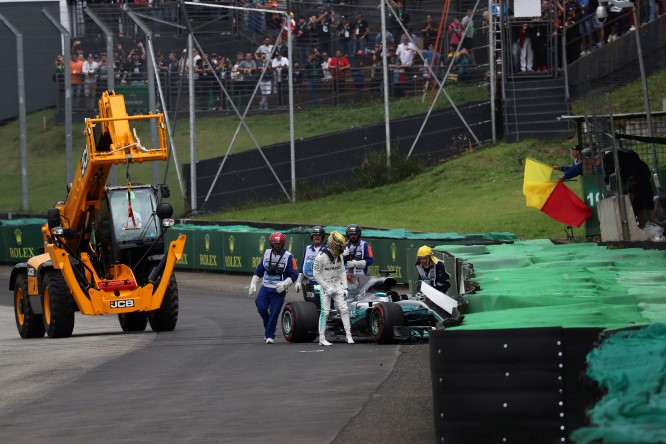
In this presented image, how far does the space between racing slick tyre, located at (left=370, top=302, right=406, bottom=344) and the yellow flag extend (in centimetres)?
882

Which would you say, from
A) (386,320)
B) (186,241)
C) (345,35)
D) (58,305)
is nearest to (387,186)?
(345,35)

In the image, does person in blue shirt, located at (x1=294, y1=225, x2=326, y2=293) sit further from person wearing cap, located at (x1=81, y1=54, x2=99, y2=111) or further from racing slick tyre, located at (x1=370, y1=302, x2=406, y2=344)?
person wearing cap, located at (x1=81, y1=54, x2=99, y2=111)

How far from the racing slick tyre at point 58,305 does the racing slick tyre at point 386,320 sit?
537 cm

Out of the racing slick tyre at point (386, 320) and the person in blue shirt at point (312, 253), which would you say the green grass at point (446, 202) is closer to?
the person in blue shirt at point (312, 253)

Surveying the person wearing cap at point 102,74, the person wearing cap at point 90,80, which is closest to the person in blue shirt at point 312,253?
the person wearing cap at point 102,74

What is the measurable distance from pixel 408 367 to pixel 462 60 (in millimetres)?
22923

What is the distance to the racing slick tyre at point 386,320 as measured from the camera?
57.4ft

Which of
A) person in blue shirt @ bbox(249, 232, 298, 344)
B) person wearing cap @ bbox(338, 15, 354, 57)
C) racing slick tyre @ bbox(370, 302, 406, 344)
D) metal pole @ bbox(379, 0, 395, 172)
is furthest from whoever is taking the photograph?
person wearing cap @ bbox(338, 15, 354, 57)

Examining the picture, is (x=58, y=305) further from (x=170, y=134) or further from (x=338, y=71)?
(x=338, y=71)

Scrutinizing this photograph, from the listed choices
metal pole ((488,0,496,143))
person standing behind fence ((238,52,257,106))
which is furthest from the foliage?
person standing behind fence ((238,52,257,106))

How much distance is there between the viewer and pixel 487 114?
37344mm

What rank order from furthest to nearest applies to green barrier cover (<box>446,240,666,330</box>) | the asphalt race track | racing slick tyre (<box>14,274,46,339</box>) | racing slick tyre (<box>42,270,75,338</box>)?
racing slick tyre (<box>14,274,46,339</box>), racing slick tyre (<box>42,270,75,338</box>), the asphalt race track, green barrier cover (<box>446,240,666,330</box>)

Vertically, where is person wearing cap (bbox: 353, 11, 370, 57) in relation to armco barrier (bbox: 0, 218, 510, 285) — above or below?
above

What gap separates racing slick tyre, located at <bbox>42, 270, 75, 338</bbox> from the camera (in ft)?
67.1
